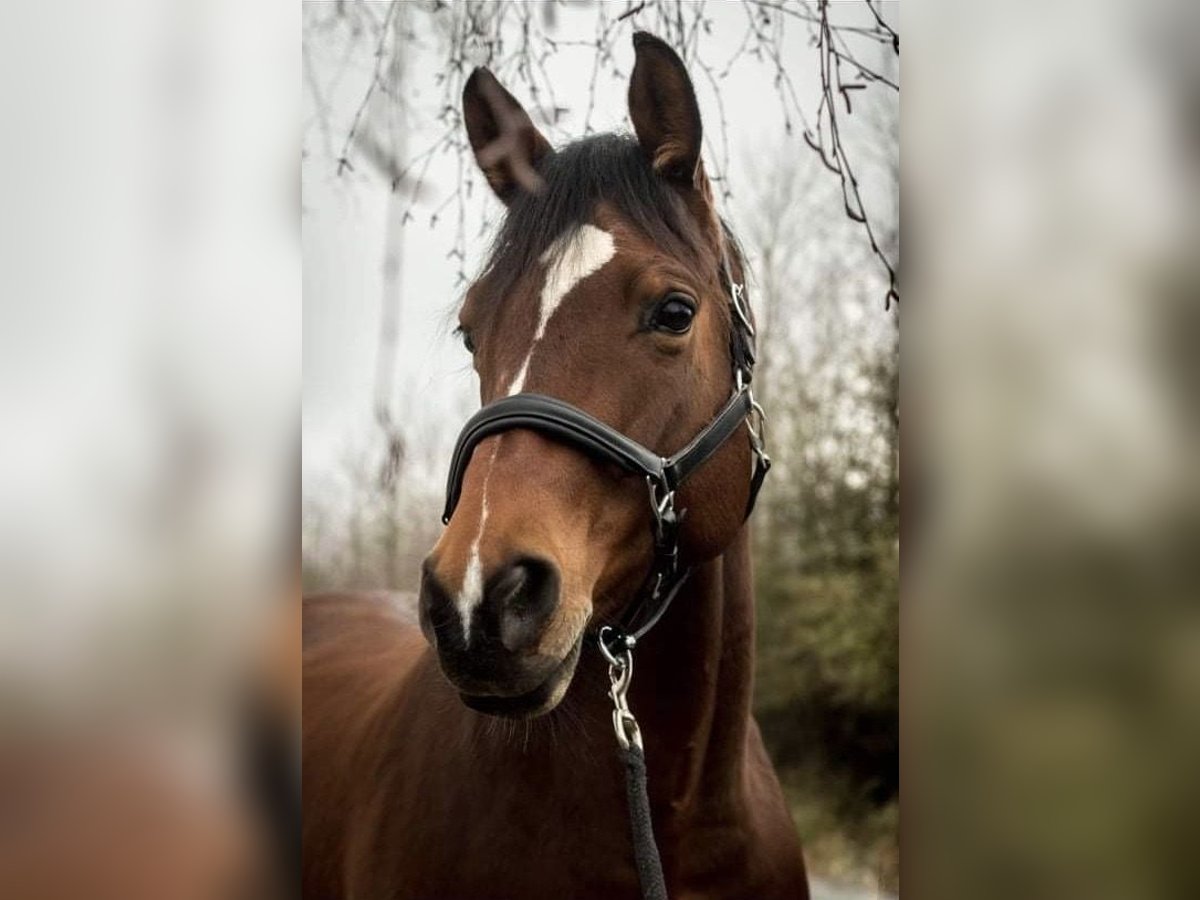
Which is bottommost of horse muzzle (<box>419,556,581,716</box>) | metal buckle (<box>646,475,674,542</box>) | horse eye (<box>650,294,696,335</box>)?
horse muzzle (<box>419,556,581,716</box>)

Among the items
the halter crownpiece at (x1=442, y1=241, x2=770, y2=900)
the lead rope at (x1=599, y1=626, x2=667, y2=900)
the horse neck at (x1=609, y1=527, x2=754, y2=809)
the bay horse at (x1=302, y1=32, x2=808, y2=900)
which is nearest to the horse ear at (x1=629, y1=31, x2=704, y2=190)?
the bay horse at (x1=302, y1=32, x2=808, y2=900)

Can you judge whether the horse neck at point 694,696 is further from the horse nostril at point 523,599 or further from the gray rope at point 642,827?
the horse nostril at point 523,599

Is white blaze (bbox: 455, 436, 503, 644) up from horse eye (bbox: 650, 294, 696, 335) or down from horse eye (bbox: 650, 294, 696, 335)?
down

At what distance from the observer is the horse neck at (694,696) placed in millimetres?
1291

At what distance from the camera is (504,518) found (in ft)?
3.40

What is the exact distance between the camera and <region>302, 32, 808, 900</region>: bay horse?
3.46 feet

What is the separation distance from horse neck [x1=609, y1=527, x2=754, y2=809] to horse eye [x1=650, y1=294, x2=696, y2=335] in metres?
0.33
